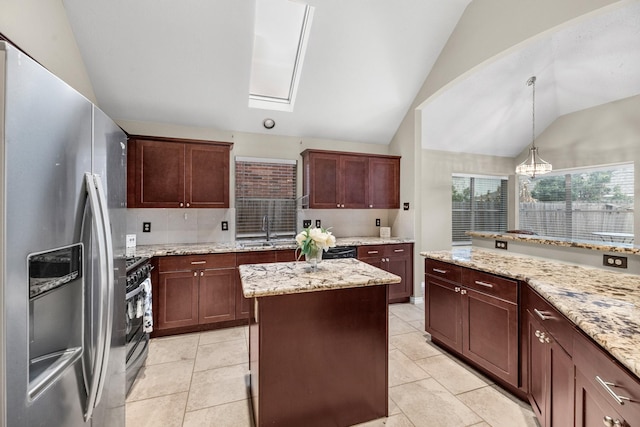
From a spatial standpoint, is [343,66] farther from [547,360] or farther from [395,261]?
[547,360]

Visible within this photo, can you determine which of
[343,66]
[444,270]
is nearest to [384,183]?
[343,66]

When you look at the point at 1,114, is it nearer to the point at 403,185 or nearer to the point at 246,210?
the point at 246,210

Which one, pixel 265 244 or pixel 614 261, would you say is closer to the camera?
pixel 614 261

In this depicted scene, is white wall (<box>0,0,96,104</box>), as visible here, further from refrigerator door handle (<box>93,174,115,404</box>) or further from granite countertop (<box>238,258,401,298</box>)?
granite countertop (<box>238,258,401,298</box>)

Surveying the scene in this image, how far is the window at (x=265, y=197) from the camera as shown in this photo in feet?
13.3

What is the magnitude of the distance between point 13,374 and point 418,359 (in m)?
2.79

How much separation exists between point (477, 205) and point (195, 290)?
5.53 m

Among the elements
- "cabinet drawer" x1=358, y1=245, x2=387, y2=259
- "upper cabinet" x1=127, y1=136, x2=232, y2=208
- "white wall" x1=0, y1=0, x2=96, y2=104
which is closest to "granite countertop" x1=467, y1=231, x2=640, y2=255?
"cabinet drawer" x1=358, y1=245, x2=387, y2=259

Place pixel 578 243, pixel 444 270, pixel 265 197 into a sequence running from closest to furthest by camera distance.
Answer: pixel 578 243 → pixel 444 270 → pixel 265 197

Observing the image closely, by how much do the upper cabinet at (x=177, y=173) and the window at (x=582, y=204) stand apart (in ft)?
16.6

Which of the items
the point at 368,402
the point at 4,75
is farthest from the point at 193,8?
the point at 368,402

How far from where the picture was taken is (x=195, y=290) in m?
3.18

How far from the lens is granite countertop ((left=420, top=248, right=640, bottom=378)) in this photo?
101 centimetres

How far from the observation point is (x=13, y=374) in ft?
2.30
